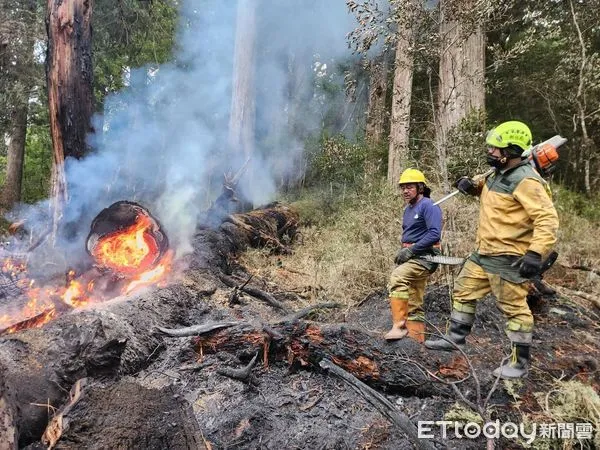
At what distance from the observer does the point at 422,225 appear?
397 centimetres

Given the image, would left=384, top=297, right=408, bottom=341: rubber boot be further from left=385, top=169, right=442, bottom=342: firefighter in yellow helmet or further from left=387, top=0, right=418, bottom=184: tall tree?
left=387, top=0, right=418, bottom=184: tall tree

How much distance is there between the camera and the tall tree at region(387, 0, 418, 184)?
17.0 feet

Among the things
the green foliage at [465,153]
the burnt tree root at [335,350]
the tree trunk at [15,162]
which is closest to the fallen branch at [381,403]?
the burnt tree root at [335,350]

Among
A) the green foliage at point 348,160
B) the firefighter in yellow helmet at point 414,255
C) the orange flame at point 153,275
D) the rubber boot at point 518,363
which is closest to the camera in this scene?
the rubber boot at point 518,363

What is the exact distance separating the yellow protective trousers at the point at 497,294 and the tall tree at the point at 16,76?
11890 mm

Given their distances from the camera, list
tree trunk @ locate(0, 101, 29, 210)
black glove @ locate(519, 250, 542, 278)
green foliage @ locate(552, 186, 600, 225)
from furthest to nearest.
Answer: tree trunk @ locate(0, 101, 29, 210), green foliage @ locate(552, 186, 600, 225), black glove @ locate(519, 250, 542, 278)

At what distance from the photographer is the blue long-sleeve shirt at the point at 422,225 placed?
12.4 feet

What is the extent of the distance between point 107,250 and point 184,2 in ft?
51.0

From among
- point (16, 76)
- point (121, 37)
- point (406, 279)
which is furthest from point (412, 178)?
point (16, 76)

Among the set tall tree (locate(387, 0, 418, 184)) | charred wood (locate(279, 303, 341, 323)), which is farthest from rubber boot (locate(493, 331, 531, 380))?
tall tree (locate(387, 0, 418, 184))

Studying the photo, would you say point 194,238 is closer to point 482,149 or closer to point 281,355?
point 281,355

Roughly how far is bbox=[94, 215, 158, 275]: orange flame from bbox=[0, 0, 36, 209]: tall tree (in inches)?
318

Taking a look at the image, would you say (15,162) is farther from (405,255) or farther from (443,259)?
(443,259)

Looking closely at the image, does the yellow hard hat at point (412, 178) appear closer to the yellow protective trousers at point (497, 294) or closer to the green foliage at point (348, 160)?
the yellow protective trousers at point (497, 294)
